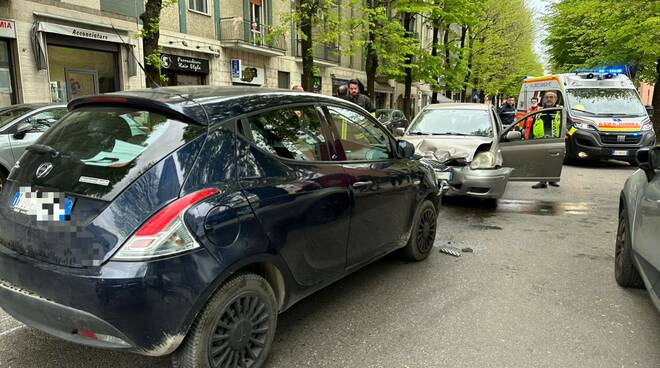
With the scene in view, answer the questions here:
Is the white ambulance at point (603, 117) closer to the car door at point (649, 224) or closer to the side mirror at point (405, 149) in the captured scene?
the side mirror at point (405, 149)

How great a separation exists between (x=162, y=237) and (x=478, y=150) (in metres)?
5.88

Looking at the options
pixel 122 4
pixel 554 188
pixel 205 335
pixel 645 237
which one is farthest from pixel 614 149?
pixel 122 4

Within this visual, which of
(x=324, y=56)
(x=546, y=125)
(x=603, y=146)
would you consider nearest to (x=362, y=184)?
(x=546, y=125)

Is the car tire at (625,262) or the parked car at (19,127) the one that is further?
the parked car at (19,127)

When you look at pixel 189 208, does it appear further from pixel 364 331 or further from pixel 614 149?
pixel 614 149

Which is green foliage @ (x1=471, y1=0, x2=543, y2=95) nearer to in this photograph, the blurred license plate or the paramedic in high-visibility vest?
the paramedic in high-visibility vest

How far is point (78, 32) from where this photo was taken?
44.5 ft

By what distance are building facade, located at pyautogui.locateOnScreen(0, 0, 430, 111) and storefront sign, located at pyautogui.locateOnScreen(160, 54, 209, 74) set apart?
0.04 metres

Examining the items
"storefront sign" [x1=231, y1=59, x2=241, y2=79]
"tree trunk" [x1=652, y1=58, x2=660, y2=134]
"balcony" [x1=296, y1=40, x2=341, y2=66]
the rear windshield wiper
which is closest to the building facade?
"storefront sign" [x1=231, y1=59, x2=241, y2=79]

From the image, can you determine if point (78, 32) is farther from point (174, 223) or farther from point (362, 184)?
point (174, 223)

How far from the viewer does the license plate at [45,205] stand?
237cm

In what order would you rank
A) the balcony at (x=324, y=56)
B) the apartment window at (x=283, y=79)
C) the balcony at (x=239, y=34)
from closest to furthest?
the balcony at (x=239, y=34) → the apartment window at (x=283, y=79) → the balcony at (x=324, y=56)

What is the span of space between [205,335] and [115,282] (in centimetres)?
53

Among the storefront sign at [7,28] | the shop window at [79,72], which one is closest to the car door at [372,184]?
the shop window at [79,72]
